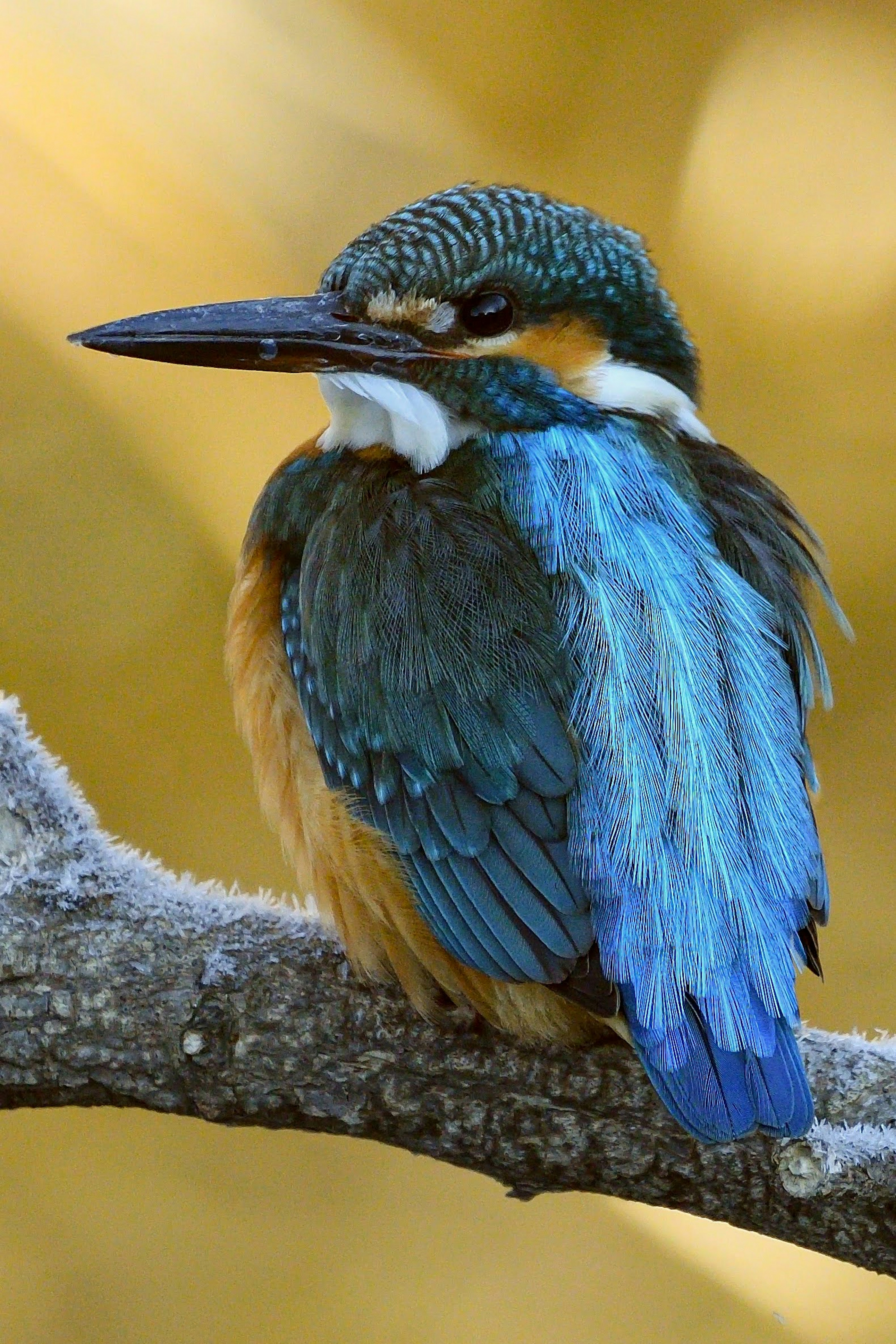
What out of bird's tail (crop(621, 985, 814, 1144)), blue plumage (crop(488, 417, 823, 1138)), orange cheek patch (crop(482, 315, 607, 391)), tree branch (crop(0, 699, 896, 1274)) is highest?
orange cheek patch (crop(482, 315, 607, 391))

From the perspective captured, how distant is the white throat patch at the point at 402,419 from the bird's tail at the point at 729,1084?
1.63 feet

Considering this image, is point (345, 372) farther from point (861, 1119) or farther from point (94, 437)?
point (94, 437)

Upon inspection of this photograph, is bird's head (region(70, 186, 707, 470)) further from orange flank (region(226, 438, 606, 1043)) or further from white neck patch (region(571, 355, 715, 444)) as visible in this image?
orange flank (region(226, 438, 606, 1043))

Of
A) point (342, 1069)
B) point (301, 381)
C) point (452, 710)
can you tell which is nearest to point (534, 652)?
point (452, 710)

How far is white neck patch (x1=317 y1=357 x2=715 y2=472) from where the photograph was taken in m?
1.20

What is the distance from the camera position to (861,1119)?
3.51 feet

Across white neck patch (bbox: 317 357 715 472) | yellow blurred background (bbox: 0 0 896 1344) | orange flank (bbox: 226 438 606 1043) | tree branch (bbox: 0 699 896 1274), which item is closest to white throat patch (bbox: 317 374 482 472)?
white neck patch (bbox: 317 357 715 472)

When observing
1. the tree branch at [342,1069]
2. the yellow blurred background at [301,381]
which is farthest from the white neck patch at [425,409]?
the yellow blurred background at [301,381]

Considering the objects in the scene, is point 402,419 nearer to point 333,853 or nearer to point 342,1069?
point 333,853

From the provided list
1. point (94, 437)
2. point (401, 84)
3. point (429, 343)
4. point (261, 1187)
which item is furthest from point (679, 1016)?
point (401, 84)

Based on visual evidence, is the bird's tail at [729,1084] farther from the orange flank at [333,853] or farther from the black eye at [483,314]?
the black eye at [483,314]

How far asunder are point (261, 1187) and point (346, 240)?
157 centimetres

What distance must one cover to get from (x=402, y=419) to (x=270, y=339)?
0.46 ft

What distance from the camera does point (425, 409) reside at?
3.94 feet
